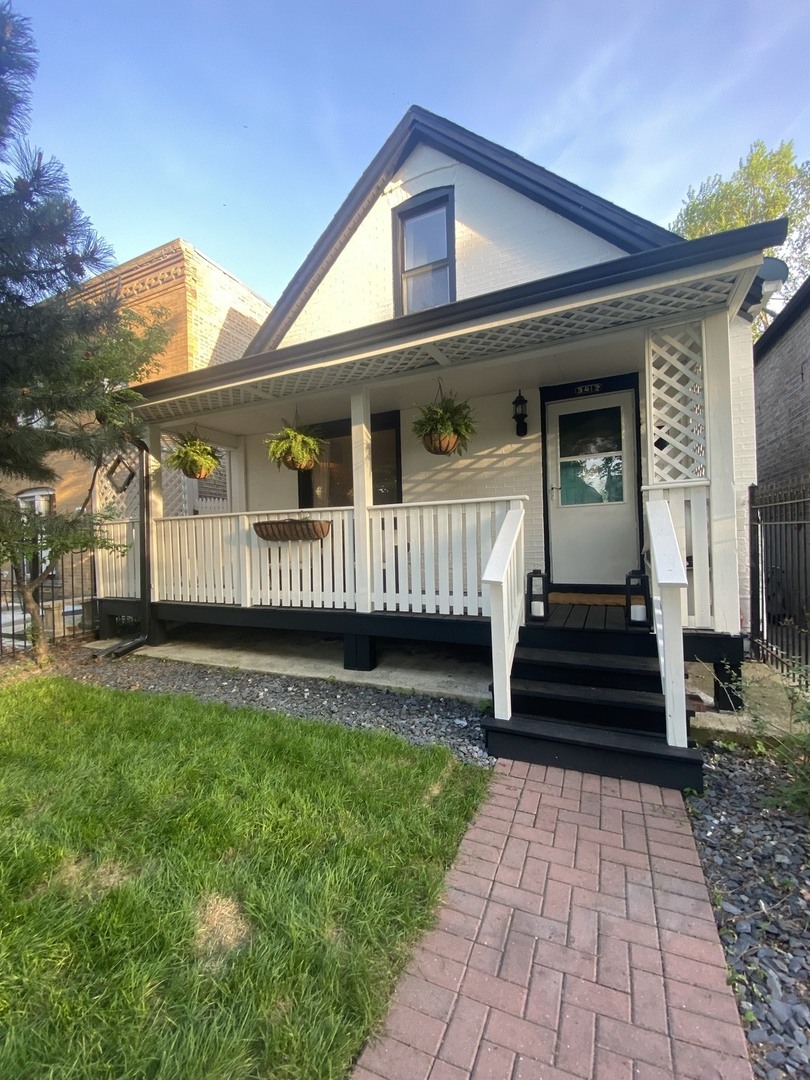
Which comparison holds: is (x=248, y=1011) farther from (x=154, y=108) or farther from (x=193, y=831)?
(x=154, y=108)

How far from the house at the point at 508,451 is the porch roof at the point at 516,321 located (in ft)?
0.06

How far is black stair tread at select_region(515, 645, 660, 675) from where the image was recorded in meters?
3.23

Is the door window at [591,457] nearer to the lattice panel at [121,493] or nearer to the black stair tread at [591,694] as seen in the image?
the black stair tread at [591,694]

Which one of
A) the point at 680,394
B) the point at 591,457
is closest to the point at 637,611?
the point at 680,394

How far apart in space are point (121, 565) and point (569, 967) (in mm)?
6490

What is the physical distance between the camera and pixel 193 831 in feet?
7.23

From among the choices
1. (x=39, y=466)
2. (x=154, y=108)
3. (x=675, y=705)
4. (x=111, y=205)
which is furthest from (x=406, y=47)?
(x=675, y=705)

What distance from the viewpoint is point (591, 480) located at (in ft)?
17.6

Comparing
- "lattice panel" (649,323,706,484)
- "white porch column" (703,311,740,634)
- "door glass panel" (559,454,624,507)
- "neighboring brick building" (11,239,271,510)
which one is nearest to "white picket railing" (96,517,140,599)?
"neighboring brick building" (11,239,271,510)

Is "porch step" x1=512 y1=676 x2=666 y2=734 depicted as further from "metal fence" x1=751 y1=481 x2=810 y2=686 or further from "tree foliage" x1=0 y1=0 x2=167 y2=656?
"tree foliage" x1=0 y1=0 x2=167 y2=656

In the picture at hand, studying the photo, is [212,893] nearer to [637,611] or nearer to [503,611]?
[503,611]

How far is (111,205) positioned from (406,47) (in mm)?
4866

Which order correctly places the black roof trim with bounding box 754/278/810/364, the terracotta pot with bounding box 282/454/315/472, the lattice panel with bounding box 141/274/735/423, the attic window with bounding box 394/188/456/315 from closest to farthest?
1. the lattice panel with bounding box 141/274/735/423
2. the terracotta pot with bounding box 282/454/315/472
3. the attic window with bounding box 394/188/456/315
4. the black roof trim with bounding box 754/278/810/364

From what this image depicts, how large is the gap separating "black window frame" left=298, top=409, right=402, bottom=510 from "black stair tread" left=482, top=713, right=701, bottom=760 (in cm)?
373
